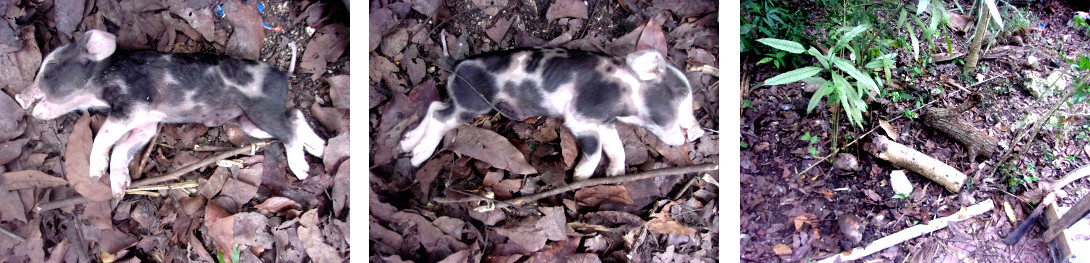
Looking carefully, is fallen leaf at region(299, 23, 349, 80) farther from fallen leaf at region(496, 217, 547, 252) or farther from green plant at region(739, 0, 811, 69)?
green plant at region(739, 0, 811, 69)

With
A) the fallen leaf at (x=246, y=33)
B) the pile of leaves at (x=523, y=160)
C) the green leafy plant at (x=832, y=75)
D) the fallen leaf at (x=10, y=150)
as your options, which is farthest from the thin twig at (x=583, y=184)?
the fallen leaf at (x=10, y=150)

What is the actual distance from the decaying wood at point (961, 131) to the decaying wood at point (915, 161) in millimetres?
116

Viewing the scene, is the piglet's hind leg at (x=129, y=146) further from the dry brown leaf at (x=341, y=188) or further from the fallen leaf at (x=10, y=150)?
the dry brown leaf at (x=341, y=188)

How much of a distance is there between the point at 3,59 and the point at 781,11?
276 cm

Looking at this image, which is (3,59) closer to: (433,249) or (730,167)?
(433,249)

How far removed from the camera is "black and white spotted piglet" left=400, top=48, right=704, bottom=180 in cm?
188

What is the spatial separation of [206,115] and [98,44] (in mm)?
413

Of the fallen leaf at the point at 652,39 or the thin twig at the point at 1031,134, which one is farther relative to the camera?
the thin twig at the point at 1031,134

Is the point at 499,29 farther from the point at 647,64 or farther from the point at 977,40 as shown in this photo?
the point at 977,40

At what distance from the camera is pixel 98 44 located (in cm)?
192

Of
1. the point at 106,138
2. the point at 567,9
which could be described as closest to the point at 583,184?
the point at 567,9

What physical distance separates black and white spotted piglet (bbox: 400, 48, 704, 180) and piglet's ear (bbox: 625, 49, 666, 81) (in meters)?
0.01

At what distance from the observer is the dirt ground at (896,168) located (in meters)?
2.03

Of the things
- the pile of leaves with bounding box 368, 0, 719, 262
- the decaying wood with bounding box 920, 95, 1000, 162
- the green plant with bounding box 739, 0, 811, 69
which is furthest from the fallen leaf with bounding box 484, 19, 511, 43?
the decaying wood with bounding box 920, 95, 1000, 162
